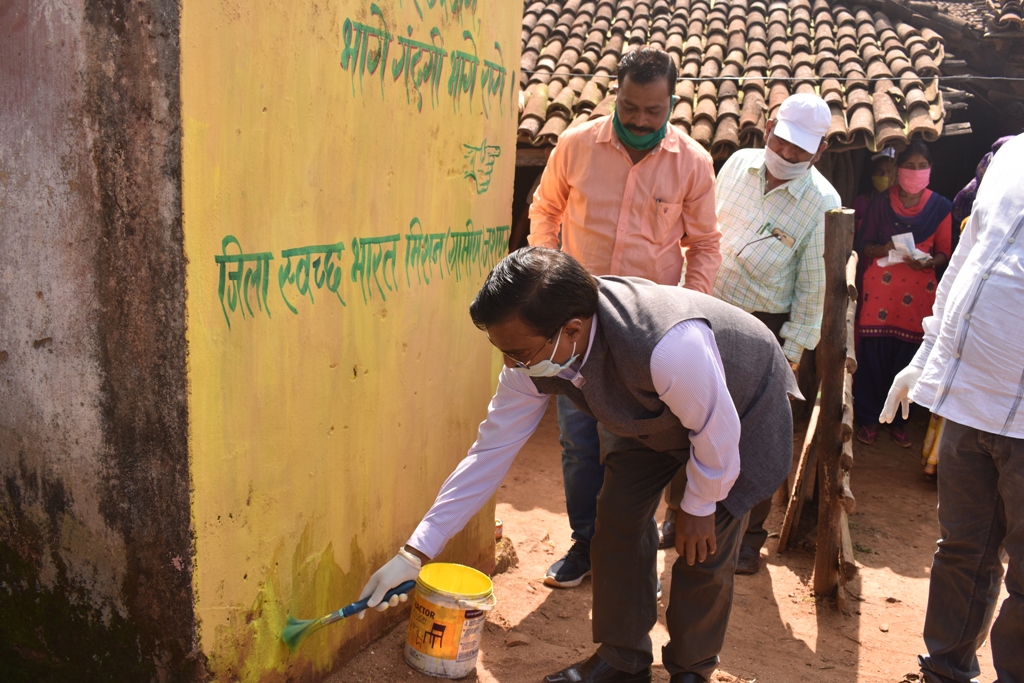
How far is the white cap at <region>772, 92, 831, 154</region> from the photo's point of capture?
392 cm

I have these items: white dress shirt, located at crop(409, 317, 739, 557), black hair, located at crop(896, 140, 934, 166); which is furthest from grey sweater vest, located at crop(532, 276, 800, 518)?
black hair, located at crop(896, 140, 934, 166)

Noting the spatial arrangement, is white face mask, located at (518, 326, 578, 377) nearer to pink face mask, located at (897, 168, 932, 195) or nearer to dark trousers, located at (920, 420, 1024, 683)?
dark trousers, located at (920, 420, 1024, 683)

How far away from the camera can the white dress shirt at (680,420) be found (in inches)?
84.4

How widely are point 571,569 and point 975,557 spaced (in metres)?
1.55

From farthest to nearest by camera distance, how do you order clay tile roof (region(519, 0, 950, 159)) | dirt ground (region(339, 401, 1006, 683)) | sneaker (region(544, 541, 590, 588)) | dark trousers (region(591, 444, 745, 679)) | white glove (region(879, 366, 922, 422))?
clay tile roof (region(519, 0, 950, 159)) < sneaker (region(544, 541, 590, 588)) < dirt ground (region(339, 401, 1006, 683)) < white glove (region(879, 366, 922, 422)) < dark trousers (region(591, 444, 745, 679))

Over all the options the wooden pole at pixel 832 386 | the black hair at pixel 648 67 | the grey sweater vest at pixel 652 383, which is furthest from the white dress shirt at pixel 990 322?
the black hair at pixel 648 67

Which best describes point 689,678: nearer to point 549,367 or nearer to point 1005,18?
point 549,367

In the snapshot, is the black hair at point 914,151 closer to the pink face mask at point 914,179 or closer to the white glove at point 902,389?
the pink face mask at point 914,179

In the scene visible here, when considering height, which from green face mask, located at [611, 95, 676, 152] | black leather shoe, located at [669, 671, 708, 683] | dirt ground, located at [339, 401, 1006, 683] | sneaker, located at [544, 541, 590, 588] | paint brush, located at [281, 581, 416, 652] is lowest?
dirt ground, located at [339, 401, 1006, 683]

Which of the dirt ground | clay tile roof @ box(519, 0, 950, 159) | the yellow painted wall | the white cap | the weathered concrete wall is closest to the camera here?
the weathered concrete wall

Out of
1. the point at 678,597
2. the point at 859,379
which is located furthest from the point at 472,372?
the point at 859,379

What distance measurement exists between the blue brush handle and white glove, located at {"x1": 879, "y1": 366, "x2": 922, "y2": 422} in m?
1.67

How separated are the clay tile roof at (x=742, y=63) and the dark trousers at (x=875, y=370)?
55.5 inches

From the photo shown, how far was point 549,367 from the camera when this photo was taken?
7.25 feet
